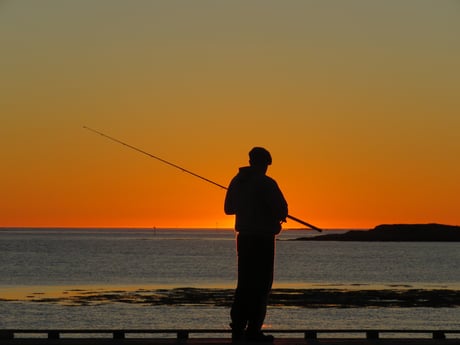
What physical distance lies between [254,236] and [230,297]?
6609cm

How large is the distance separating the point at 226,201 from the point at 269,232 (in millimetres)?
684

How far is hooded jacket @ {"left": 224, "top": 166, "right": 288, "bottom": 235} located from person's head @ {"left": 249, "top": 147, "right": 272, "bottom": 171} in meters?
0.07

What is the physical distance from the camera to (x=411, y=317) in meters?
62.2

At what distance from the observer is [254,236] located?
559 inches

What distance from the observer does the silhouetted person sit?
46.0 ft

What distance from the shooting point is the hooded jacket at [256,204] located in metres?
14.2
